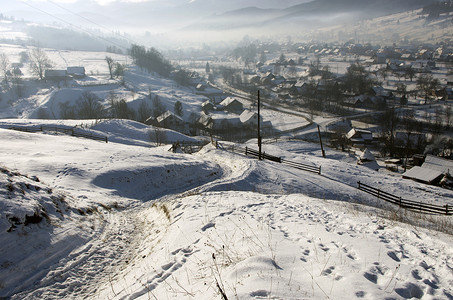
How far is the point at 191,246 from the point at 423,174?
33185 millimetres

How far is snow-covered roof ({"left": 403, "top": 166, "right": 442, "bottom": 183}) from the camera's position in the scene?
30.4 m

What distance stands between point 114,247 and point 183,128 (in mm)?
46535

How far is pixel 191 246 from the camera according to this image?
25.3 feet

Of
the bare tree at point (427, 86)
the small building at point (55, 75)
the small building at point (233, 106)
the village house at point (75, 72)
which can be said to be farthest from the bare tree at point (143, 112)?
the bare tree at point (427, 86)

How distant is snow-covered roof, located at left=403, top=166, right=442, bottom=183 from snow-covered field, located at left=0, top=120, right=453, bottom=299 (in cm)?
1750

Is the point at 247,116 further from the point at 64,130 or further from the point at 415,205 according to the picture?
the point at 415,205

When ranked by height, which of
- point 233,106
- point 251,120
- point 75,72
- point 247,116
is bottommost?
point 251,120

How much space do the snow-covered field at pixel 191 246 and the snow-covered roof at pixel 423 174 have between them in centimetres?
1750

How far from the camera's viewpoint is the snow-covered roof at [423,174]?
3036cm

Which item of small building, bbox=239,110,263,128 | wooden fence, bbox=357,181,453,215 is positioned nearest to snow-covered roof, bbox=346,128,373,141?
small building, bbox=239,110,263,128

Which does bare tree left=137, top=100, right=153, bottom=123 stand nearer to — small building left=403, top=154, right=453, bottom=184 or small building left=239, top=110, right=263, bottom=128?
small building left=239, top=110, right=263, bottom=128

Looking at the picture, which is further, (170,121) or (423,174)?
(170,121)

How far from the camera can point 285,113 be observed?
6950cm

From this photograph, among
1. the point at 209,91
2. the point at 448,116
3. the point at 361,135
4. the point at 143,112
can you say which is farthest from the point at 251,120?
the point at 448,116
